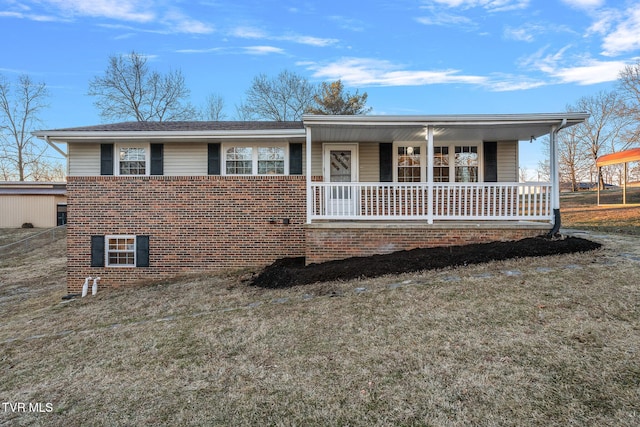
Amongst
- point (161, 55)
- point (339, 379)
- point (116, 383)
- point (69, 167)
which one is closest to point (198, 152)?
point (69, 167)

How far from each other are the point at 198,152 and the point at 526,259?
7888 mm

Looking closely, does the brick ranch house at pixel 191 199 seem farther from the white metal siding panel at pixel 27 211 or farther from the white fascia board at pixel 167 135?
the white metal siding panel at pixel 27 211

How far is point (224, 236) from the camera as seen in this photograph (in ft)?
29.4

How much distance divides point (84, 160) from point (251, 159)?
4.31 metres

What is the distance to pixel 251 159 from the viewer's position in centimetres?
911

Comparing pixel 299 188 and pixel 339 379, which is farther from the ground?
pixel 299 188

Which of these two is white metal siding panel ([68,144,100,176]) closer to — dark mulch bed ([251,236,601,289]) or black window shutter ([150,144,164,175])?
A: black window shutter ([150,144,164,175])

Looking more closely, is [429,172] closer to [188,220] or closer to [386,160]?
[386,160]

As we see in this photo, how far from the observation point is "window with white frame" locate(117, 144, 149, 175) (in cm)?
904

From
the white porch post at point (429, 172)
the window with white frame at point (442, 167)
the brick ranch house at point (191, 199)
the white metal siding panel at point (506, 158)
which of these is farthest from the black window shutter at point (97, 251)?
the white metal siding panel at point (506, 158)

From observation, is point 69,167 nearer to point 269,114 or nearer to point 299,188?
point 299,188

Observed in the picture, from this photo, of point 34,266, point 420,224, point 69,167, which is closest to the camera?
point 420,224

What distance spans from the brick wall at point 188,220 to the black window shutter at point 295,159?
0.20m

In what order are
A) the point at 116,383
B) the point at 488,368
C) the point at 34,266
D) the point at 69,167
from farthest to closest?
the point at 34,266
the point at 69,167
the point at 116,383
the point at 488,368
